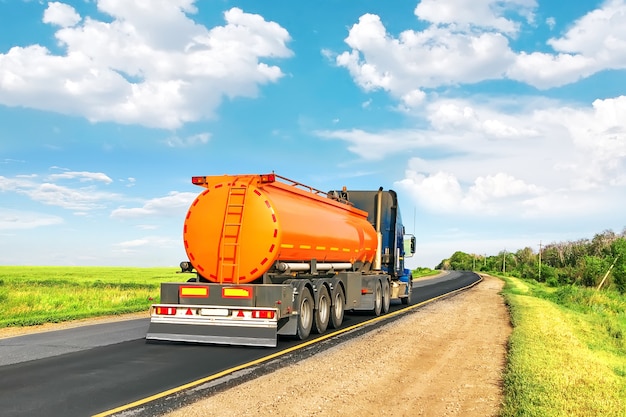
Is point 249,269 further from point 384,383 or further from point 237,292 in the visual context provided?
point 384,383

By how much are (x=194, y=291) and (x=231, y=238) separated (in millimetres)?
1368

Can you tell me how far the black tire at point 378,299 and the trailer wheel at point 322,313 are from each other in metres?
4.51

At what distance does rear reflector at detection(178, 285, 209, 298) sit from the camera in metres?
12.4

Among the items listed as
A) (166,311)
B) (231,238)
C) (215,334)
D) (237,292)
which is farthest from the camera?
(231,238)

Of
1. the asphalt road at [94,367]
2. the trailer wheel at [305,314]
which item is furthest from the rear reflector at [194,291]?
the trailer wheel at [305,314]

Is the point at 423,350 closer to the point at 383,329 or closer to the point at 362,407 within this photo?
the point at 383,329

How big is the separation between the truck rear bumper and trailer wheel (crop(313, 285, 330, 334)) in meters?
2.64

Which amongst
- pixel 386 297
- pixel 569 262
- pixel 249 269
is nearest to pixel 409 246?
pixel 386 297

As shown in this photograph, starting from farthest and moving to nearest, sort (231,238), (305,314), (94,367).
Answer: (305,314) < (231,238) < (94,367)

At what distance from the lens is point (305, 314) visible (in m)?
13.7

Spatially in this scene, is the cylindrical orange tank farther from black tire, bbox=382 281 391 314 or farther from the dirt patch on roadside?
black tire, bbox=382 281 391 314

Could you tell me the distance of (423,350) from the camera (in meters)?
12.1

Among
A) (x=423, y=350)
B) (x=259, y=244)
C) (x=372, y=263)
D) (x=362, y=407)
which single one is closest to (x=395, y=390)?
(x=362, y=407)

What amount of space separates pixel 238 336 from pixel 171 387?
Answer: 377cm
